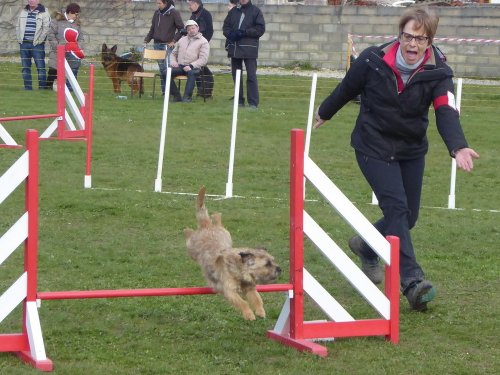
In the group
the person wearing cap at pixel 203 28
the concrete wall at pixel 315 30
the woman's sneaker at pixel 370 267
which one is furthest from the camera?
the concrete wall at pixel 315 30

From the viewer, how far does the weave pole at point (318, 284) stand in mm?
5938

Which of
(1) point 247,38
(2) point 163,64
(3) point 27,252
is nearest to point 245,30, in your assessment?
(1) point 247,38

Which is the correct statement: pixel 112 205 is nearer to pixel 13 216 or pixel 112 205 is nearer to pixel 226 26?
pixel 13 216

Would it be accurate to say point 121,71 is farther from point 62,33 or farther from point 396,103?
point 396,103

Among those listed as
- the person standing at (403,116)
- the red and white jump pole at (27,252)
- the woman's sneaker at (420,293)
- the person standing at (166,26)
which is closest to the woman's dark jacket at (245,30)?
the person standing at (166,26)

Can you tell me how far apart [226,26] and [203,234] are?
1268 cm

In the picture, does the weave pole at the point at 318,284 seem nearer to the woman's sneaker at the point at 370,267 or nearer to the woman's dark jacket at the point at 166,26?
the woman's sneaker at the point at 370,267

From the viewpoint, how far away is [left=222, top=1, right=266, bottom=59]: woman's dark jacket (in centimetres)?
1853

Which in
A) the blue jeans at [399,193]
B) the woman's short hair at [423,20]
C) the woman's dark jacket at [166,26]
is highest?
the woman's short hair at [423,20]

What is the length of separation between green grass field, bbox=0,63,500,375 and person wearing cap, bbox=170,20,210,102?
1.60 feet

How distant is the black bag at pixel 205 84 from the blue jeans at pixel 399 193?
13059 millimetres

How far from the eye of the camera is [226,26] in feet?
62.1

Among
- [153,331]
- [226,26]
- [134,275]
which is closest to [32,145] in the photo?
[153,331]

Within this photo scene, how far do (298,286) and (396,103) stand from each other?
4.40 feet
